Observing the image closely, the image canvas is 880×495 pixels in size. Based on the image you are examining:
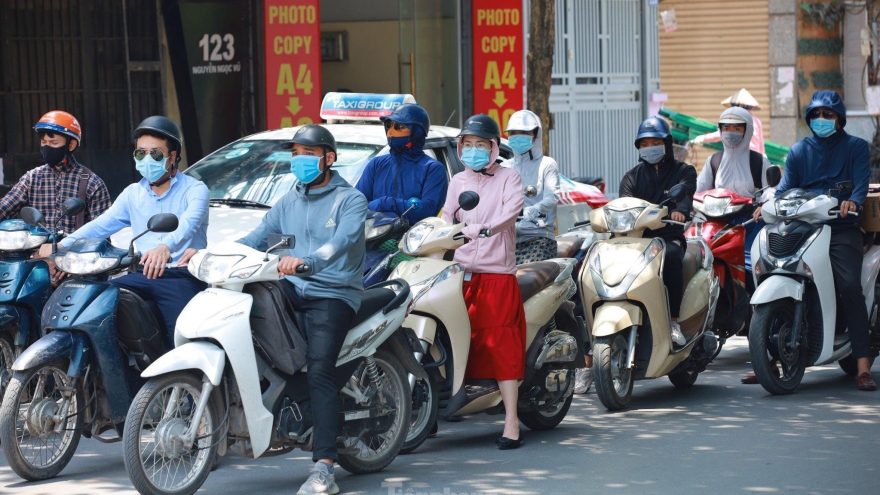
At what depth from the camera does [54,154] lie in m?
7.79

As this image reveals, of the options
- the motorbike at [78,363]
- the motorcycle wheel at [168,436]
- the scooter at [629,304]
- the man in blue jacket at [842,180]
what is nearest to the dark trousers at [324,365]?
the motorcycle wheel at [168,436]

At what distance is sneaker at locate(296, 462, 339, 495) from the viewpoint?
605cm

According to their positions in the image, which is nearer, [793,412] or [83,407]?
[83,407]

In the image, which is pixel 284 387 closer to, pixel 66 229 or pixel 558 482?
pixel 558 482

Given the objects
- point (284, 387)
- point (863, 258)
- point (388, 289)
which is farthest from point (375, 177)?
point (863, 258)

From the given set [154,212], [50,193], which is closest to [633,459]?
[154,212]

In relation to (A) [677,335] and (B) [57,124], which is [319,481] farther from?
(A) [677,335]

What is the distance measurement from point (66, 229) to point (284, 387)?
2560 mm

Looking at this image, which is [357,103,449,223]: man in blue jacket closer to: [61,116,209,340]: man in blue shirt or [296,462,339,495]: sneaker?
[61,116,209,340]: man in blue shirt

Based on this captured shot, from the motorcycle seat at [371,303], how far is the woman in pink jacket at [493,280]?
2.82ft

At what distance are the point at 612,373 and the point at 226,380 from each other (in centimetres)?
304

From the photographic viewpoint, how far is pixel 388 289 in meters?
6.59

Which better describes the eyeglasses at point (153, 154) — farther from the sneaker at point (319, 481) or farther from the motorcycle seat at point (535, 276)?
the motorcycle seat at point (535, 276)

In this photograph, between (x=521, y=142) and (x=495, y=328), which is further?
(x=521, y=142)
